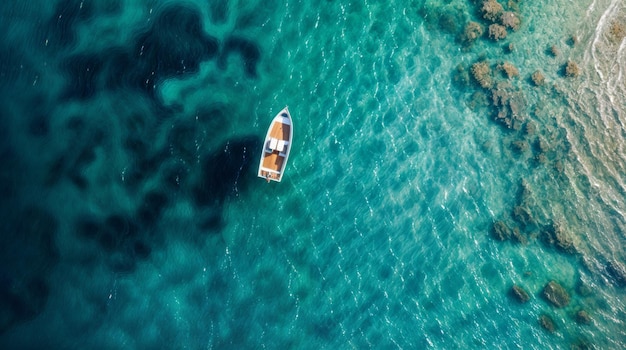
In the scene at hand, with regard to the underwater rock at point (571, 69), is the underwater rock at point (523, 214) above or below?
below

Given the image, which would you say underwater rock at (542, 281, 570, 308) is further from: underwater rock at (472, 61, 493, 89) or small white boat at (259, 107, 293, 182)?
small white boat at (259, 107, 293, 182)

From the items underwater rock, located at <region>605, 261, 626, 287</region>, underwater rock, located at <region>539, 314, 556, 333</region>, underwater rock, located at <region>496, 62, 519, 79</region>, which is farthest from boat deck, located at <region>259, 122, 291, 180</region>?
underwater rock, located at <region>605, 261, 626, 287</region>

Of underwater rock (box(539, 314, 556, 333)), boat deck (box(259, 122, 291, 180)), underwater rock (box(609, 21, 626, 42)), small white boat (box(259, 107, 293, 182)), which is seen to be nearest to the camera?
small white boat (box(259, 107, 293, 182))

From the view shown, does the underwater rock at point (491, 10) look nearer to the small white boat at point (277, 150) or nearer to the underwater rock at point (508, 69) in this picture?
the underwater rock at point (508, 69)

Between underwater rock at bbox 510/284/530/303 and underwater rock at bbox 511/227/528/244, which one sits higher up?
underwater rock at bbox 511/227/528/244

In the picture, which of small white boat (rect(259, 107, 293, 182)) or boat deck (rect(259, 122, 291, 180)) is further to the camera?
boat deck (rect(259, 122, 291, 180))

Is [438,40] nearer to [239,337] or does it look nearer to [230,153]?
Answer: [230,153]

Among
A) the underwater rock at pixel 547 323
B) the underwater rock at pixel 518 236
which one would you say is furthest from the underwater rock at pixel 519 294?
the underwater rock at pixel 518 236
